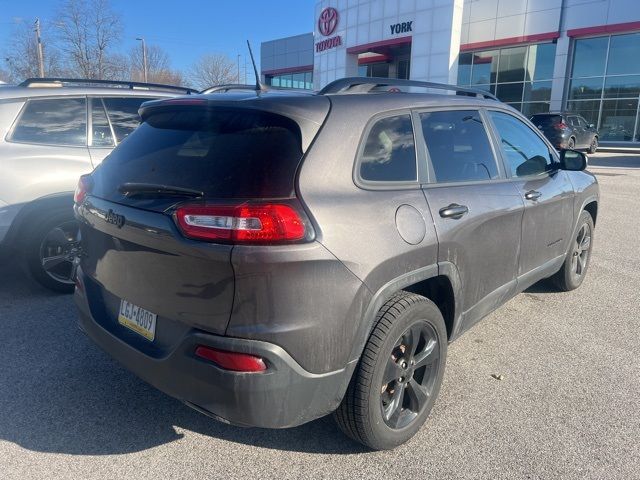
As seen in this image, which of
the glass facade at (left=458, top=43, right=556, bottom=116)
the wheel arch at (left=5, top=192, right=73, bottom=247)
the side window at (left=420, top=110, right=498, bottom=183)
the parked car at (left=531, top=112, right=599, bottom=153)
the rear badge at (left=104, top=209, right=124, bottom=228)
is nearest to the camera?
the rear badge at (left=104, top=209, right=124, bottom=228)

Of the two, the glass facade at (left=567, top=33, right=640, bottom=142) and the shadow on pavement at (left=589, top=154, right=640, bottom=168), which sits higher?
the glass facade at (left=567, top=33, right=640, bottom=142)

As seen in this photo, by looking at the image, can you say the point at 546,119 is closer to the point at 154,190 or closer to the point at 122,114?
the point at 122,114

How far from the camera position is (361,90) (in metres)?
2.80

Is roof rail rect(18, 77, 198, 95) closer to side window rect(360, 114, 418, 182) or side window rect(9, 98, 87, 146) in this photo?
side window rect(9, 98, 87, 146)

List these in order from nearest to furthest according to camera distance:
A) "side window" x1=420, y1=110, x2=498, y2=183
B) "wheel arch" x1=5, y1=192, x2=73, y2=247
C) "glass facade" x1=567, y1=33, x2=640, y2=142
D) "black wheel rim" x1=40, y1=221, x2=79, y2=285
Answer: "side window" x1=420, y1=110, x2=498, y2=183 < "wheel arch" x1=5, y1=192, x2=73, y2=247 < "black wheel rim" x1=40, y1=221, x2=79, y2=285 < "glass facade" x1=567, y1=33, x2=640, y2=142

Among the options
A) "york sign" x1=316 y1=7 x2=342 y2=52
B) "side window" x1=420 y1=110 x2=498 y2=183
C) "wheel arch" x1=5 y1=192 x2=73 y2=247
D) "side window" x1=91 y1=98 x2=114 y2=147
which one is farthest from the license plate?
"york sign" x1=316 y1=7 x2=342 y2=52

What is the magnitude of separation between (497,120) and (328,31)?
33.1 metres

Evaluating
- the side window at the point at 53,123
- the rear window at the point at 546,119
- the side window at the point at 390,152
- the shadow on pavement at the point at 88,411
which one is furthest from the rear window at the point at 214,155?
the rear window at the point at 546,119

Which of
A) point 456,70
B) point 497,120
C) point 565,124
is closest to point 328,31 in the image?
point 456,70

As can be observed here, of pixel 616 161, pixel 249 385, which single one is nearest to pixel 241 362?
pixel 249 385

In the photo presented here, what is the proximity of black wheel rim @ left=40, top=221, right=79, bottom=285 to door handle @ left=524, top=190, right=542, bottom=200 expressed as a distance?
3.81 metres

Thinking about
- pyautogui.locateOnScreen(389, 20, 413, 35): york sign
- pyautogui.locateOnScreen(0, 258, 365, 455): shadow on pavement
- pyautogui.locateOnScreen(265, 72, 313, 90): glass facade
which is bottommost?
pyautogui.locateOnScreen(0, 258, 365, 455): shadow on pavement

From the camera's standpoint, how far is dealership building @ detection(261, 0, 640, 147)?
82.2ft

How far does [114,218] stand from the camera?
8.11 feet
